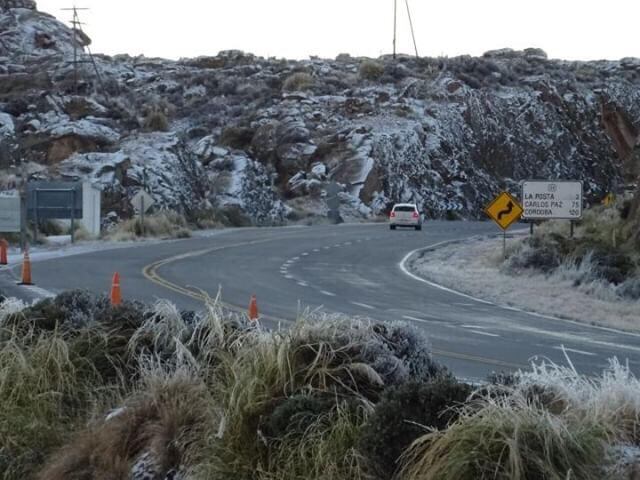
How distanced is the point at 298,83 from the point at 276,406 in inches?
3038

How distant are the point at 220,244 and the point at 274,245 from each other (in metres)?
2.10

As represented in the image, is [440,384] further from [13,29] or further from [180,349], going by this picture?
[13,29]

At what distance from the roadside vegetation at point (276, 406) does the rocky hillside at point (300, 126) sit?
44.7 m

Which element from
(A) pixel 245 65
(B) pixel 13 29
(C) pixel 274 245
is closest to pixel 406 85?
(A) pixel 245 65

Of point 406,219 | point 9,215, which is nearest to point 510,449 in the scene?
point 9,215

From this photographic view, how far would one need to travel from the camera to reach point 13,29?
9069 cm

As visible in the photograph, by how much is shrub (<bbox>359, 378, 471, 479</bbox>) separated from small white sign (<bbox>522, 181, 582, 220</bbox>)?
25.5 metres

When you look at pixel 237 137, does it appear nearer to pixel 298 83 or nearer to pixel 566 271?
pixel 298 83

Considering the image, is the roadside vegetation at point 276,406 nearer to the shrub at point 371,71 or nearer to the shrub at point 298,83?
the shrub at point 298,83

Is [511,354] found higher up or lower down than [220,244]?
higher up

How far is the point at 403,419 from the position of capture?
5852 millimetres

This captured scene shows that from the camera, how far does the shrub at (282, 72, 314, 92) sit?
82000 millimetres

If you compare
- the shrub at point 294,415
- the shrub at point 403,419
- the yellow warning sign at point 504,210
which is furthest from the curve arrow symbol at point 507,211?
the shrub at point 403,419

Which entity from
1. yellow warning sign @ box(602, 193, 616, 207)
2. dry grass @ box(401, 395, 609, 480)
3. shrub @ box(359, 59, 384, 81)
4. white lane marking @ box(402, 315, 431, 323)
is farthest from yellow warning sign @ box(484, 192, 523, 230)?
shrub @ box(359, 59, 384, 81)
